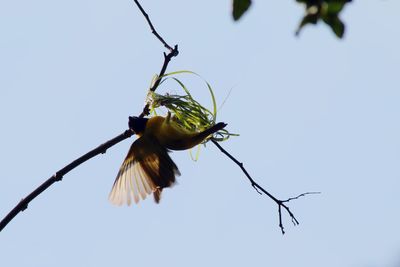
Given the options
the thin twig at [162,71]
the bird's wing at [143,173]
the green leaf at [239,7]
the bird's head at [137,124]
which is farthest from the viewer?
the bird's wing at [143,173]

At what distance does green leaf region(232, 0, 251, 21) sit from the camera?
33.5 inches

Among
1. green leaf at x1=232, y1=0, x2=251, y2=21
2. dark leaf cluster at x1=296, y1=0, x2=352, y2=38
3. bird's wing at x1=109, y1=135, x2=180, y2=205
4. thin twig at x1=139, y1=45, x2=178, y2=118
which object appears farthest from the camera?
bird's wing at x1=109, y1=135, x2=180, y2=205

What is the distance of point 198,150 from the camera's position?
3.13 meters

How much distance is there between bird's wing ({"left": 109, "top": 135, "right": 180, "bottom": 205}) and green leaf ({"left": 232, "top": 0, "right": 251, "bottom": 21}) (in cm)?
223

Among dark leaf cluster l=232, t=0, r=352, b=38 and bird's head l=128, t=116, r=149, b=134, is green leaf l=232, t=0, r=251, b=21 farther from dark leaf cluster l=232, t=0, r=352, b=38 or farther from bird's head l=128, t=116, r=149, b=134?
bird's head l=128, t=116, r=149, b=134

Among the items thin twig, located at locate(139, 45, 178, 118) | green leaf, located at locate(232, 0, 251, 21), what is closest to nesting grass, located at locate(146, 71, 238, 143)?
thin twig, located at locate(139, 45, 178, 118)

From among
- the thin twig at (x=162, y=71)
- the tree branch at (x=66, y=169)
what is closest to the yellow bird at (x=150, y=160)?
the thin twig at (x=162, y=71)

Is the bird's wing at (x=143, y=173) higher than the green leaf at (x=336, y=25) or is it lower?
higher

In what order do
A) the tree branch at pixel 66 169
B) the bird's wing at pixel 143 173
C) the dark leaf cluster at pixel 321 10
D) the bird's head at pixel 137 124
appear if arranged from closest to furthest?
the dark leaf cluster at pixel 321 10 → the tree branch at pixel 66 169 → the bird's head at pixel 137 124 → the bird's wing at pixel 143 173

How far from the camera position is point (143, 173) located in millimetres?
3207

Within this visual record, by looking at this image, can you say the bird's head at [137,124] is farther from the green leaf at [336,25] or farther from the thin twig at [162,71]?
the green leaf at [336,25]

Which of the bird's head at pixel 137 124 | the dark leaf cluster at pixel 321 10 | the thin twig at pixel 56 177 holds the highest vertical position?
the bird's head at pixel 137 124

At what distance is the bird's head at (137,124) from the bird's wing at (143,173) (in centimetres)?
9

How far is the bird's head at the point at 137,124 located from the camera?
2.94m
